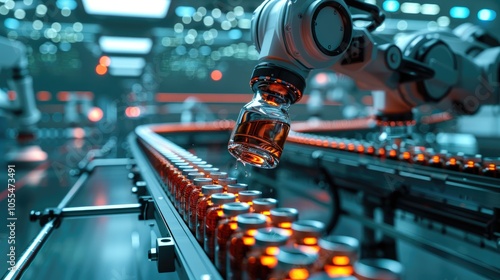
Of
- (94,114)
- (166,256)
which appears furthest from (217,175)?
(94,114)

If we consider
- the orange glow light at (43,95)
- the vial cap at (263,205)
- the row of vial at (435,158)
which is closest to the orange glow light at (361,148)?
the row of vial at (435,158)

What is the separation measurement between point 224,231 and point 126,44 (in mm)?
5948

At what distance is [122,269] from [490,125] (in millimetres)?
5616

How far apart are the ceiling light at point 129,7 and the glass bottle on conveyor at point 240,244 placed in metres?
2.83

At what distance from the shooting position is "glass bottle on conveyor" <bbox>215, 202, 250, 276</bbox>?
27.7 inches

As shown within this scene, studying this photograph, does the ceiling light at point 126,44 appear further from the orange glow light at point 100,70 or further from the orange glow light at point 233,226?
the orange glow light at point 100,70

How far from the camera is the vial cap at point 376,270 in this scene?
47cm

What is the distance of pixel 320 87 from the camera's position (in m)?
6.39

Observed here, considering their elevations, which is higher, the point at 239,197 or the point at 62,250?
the point at 239,197

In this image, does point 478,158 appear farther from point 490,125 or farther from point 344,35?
point 490,125

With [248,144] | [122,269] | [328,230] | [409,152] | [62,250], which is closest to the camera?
[248,144]

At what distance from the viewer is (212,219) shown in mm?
788

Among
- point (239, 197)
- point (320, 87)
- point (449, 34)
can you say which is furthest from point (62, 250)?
point (320, 87)

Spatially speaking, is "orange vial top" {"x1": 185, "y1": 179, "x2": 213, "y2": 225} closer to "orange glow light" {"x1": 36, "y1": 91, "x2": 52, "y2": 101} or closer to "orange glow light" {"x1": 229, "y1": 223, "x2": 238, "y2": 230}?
"orange glow light" {"x1": 229, "y1": 223, "x2": 238, "y2": 230}
